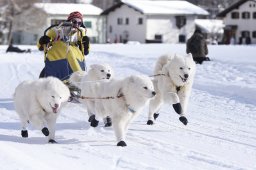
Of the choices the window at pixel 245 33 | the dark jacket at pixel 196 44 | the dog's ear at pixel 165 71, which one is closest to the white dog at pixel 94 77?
the dog's ear at pixel 165 71

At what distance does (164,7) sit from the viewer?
2532 inches

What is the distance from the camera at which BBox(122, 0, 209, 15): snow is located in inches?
2464

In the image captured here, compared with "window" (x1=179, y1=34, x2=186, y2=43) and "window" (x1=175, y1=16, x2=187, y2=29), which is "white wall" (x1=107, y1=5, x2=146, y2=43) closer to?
"window" (x1=175, y1=16, x2=187, y2=29)

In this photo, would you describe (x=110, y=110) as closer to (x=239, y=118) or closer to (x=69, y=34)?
(x=69, y=34)

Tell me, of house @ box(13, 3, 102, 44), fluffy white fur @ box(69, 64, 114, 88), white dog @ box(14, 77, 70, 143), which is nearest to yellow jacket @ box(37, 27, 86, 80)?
fluffy white fur @ box(69, 64, 114, 88)

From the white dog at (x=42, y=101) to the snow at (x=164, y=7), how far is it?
182 ft

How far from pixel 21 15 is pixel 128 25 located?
39.3ft

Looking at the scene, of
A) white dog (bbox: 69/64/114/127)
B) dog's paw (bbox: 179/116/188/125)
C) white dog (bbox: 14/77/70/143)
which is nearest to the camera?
white dog (bbox: 14/77/70/143)

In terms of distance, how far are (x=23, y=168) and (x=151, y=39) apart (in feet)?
192

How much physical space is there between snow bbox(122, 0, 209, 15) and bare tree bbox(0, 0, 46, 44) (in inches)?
401

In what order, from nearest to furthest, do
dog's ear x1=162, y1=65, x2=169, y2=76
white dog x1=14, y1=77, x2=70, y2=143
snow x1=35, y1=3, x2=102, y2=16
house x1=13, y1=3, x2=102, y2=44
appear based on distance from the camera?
1. white dog x1=14, y1=77, x2=70, y2=143
2. dog's ear x1=162, y1=65, x2=169, y2=76
3. house x1=13, y1=3, x2=102, y2=44
4. snow x1=35, y1=3, x2=102, y2=16

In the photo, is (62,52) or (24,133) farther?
(62,52)

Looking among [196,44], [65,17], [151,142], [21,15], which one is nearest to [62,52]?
[151,142]

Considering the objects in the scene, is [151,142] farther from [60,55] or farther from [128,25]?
[128,25]
